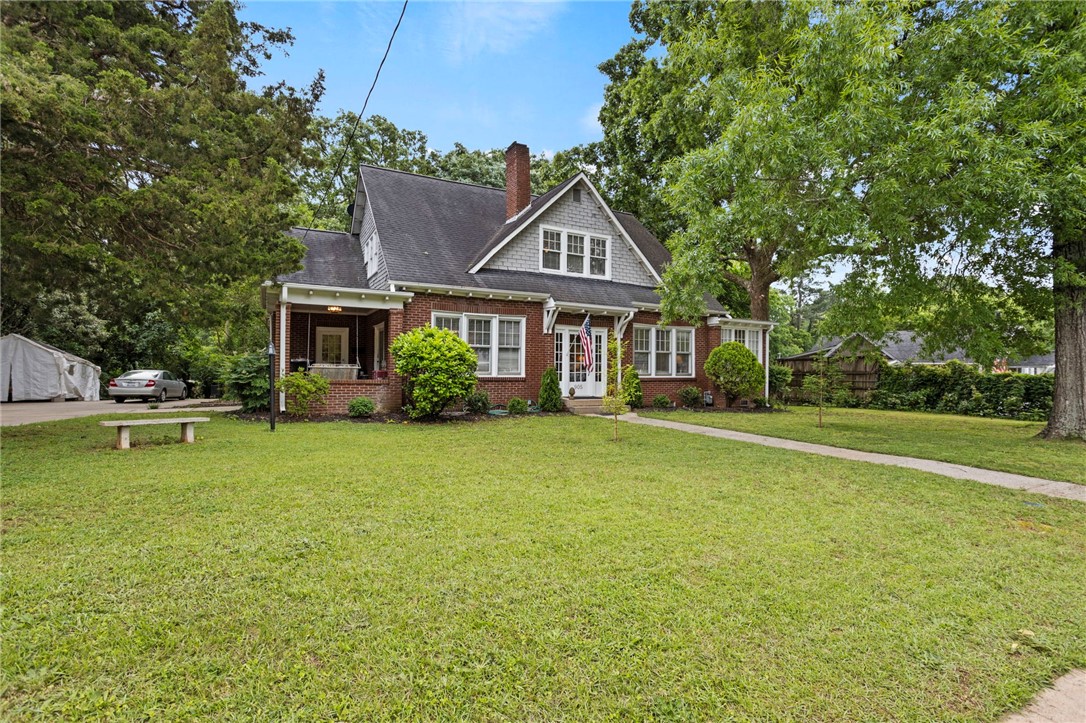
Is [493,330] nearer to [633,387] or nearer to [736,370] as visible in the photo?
[633,387]

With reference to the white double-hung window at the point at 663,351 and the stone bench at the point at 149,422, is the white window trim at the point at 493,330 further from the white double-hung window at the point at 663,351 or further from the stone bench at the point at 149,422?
the stone bench at the point at 149,422

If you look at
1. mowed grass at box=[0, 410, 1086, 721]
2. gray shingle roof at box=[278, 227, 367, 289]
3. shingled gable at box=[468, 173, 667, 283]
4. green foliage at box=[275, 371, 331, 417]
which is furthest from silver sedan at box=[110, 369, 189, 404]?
mowed grass at box=[0, 410, 1086, 721]

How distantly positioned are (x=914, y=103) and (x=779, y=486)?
8.37m

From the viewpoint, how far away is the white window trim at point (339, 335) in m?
15.6

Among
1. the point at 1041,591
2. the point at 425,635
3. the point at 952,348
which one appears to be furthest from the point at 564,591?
the point at 952,348

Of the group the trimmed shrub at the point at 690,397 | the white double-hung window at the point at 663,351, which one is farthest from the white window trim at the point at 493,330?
the trimmed shrub at the point at 690,397

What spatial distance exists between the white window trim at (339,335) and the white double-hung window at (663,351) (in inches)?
360

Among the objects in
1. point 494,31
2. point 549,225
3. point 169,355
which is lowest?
point 169,355

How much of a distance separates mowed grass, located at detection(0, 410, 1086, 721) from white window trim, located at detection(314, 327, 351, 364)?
389 inches

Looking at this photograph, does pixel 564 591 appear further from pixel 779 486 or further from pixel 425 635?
pixel 779 486

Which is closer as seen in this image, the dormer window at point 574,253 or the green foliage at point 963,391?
the green foliage at point 963,391

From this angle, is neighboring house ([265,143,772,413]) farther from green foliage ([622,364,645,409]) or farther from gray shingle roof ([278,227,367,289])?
green foliage ([622,364,645,409])

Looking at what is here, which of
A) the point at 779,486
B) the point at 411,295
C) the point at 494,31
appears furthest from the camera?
the point at 411,295

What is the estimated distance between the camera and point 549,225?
16.2 meters
